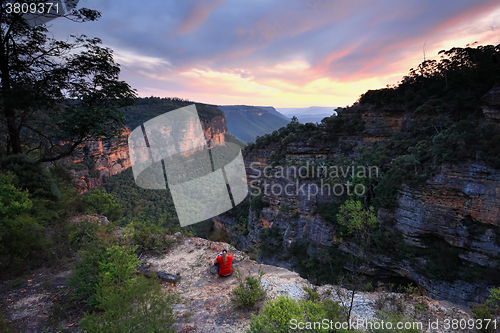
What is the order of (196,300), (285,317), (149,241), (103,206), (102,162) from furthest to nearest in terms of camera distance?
1. (102,162)
2. (103,206)
3. (149,241)
4. (196,300)
5. (285,317)

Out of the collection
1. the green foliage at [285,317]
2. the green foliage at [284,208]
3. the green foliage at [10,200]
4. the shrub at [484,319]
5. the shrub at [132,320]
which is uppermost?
the green foliage at [10,200]

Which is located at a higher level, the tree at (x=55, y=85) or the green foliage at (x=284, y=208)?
the tree at (x=55, y=85)

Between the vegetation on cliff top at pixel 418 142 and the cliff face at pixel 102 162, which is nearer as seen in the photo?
the vegetation on cliff top at pixel 418 142

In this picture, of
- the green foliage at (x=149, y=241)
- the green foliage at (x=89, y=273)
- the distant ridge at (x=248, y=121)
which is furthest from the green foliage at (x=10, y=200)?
the distant ridge at (x=248, y=121)

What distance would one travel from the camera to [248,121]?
147 metres

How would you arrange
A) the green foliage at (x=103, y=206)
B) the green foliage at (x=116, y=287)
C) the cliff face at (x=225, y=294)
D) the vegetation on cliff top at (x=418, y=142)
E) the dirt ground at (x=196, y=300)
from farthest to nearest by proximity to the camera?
the vegetation on cliff top at (x=418, y=142)
the green foliage at (x=103, y=206)
the cliff face at (x=225, y=294)
the dirt ground at (x=196, y=300)
the green foliage at (x=116, y=287)

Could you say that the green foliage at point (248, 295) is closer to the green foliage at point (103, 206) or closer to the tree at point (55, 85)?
the tree at point (55, 85)

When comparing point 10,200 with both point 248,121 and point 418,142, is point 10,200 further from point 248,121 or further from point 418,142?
point 248,121

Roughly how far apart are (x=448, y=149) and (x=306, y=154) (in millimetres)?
13272

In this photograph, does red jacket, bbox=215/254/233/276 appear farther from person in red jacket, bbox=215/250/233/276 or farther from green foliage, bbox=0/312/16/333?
green foliage, bbox=0/312/16/333

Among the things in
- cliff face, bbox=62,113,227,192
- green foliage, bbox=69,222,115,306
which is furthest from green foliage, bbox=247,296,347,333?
cliff face, bbox=62,113,227,192

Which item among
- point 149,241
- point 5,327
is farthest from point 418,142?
point 5,327

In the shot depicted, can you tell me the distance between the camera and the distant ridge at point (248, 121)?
439ft

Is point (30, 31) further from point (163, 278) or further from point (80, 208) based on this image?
point (163, 278)
